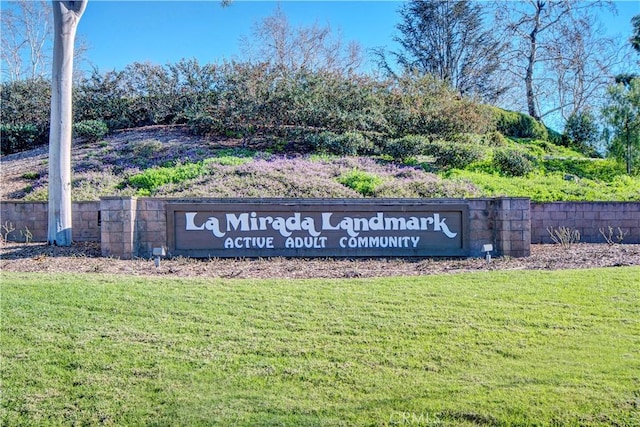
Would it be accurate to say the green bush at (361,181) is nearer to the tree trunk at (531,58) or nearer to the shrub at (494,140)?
the shrub at (494,140)

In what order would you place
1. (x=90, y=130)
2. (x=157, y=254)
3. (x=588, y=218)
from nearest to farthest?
(x=157, y=254)
(x=588, y=218)
(x=90, y=130)

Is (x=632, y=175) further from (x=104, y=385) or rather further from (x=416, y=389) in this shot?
(x=104, y=385)

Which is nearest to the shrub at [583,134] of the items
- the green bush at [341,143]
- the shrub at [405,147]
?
the shrub at [405,147]

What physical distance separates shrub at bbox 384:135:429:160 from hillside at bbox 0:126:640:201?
0.17m

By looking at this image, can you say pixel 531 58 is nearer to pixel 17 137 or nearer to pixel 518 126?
pixel 518 126

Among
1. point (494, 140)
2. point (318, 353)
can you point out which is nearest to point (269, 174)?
point (318, 353)

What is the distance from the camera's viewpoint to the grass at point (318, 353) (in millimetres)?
3684

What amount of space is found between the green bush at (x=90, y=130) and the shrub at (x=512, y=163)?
37.3 ft

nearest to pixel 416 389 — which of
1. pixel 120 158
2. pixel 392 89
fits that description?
pixel 120 158

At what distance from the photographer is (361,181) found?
11875 millimetres

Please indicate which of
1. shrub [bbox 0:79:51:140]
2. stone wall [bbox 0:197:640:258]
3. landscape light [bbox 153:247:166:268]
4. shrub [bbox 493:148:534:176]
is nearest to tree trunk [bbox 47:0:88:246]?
stone wall [bbox 0:197:640:258]

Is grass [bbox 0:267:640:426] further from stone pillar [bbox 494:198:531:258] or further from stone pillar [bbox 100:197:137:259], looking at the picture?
stone pillar [bbox 494:198:531:258]

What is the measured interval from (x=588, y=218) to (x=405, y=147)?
5.18 m

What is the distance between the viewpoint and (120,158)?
14086 mm
